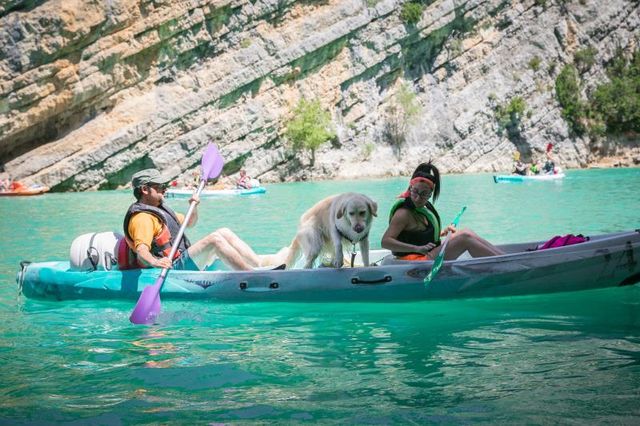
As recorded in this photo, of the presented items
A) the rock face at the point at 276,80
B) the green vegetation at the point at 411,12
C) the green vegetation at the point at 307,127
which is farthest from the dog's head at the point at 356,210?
the green vegetation at the point at 411,12

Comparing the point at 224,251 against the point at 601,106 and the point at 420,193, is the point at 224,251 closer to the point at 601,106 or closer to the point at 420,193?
the point at 420,193

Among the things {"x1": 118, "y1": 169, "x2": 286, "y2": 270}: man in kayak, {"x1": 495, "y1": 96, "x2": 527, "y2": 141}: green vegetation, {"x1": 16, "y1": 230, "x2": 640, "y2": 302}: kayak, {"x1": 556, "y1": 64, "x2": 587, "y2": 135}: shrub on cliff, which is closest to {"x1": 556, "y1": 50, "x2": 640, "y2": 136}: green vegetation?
{"x1": 556, "y1": 64, "x2": 587, "y2": 135}: shrub on cliff

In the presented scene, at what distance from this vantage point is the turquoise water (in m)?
4.02

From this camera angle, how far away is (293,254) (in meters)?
7.38

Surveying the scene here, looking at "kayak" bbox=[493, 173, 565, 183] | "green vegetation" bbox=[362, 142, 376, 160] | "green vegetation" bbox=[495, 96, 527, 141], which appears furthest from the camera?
"green vegetation" bbox=[495, 96, 527, 141]

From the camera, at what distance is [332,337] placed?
5.81 metres

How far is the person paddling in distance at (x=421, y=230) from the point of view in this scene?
21.6 feet

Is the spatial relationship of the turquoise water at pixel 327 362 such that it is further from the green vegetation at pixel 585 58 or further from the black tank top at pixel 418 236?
the green vegetation at pixel 585 58

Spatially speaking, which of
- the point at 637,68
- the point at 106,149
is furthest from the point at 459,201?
the point at 637,68

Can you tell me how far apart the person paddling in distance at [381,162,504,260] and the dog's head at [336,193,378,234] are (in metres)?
0.35

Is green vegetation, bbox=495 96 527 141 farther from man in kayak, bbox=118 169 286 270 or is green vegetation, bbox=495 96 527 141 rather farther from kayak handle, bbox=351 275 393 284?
kayak handle, bbox=351 275 393 284

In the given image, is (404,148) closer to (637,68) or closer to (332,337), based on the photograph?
(637,68)

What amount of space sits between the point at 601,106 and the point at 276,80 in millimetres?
22175

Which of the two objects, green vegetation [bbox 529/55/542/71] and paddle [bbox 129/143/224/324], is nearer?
paddle [bbox 129/143/224/324]
